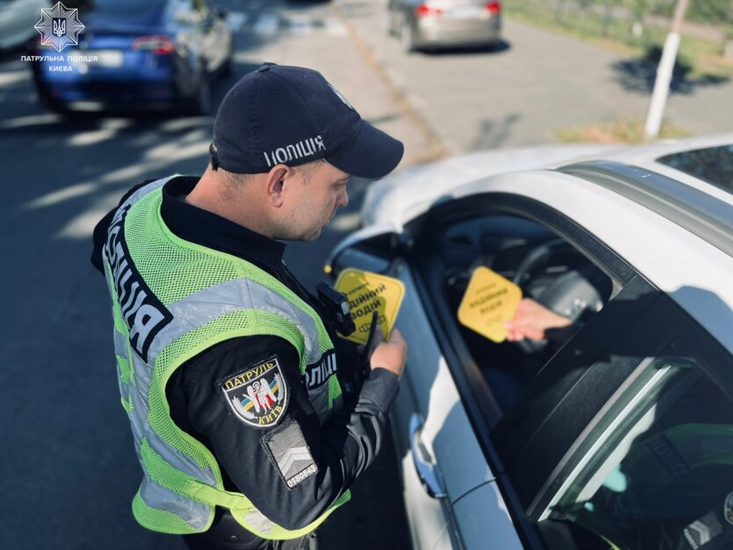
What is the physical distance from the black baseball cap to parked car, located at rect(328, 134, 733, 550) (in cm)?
65

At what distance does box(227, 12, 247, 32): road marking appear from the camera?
14195 millimetres

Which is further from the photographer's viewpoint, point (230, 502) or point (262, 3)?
point (262, 3)

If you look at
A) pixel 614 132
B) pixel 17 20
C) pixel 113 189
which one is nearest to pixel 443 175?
pixel 113 189

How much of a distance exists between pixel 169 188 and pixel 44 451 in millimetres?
1930

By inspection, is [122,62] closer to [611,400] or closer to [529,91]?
[529,91]

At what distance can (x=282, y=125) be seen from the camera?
1.25 m

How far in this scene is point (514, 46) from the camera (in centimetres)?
1193

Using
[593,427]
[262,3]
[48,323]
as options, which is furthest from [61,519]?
[262,3]

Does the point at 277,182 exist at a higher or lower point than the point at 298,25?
higher

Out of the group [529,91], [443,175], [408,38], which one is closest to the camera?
[443,175]

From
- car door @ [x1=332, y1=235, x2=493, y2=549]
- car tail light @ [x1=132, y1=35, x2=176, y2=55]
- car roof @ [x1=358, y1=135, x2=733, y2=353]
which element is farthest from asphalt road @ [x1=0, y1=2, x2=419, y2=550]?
car roof @ [x1=358, y1=135, x2=733, y2=353]

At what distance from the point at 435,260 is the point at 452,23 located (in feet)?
29.5

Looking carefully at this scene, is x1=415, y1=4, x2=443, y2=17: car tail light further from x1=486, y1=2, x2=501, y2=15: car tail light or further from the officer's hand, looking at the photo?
the officer's hand

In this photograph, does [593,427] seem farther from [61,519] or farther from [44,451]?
[44,451]
